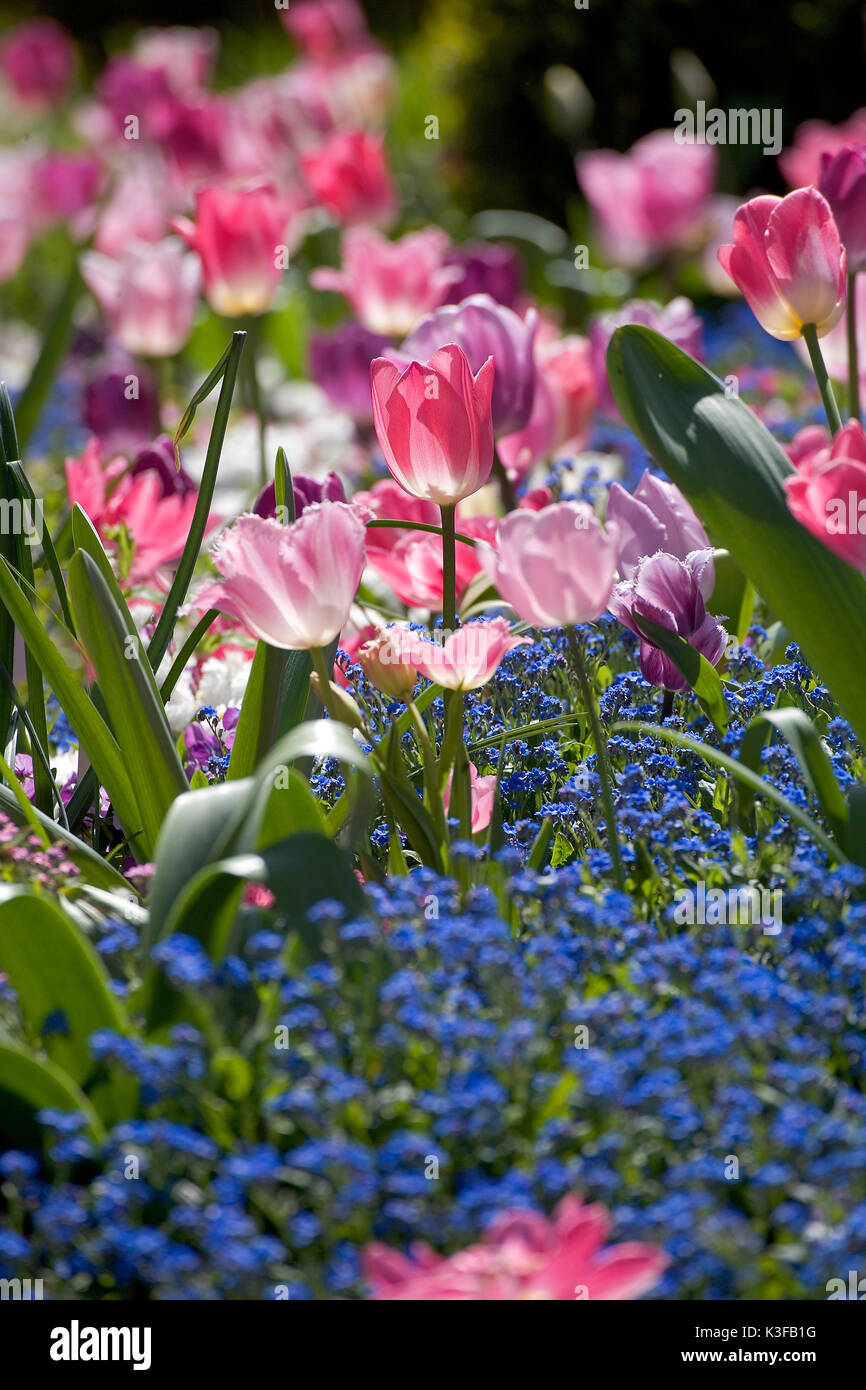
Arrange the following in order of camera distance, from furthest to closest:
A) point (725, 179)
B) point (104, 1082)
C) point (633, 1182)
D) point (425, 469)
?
point (725, 179)
point (425, 469)
point (104, 1082)
point (633, 1182)

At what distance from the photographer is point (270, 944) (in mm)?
1406

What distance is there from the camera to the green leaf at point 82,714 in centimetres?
179

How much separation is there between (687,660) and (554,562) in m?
0.42

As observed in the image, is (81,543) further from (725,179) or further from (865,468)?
(725,179)

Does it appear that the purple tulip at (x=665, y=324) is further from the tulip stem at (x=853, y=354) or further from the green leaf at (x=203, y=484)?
the green leaf at (x=203, y=484)

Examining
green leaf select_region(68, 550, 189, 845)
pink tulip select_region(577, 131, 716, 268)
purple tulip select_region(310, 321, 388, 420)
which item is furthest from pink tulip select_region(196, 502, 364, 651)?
pink tulip select_region(577, 131, 716, 268)

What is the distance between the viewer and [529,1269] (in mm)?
1173

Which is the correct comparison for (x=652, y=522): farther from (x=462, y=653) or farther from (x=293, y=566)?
(x=293, y=566)

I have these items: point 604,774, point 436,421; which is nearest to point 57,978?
point 604,774

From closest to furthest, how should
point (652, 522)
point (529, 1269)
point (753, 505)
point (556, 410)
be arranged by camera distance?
point (529, 1269), point (753, 505), point (652, 522), point (556, 410)

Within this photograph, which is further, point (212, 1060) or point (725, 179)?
point (725, 179)

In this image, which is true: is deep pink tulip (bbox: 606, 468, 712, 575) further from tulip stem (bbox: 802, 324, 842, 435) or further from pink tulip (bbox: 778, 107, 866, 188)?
pink tulip (bbox: 778, 107, 866, 188)
